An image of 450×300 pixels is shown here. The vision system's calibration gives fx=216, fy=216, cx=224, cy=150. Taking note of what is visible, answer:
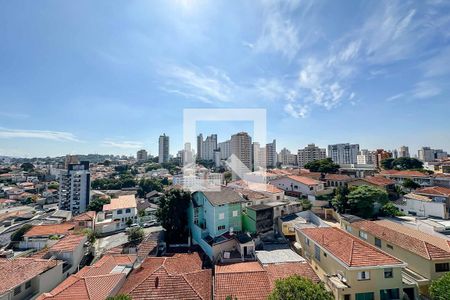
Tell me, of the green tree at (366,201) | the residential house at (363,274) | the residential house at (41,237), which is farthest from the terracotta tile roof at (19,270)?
the green tree at (366,201)

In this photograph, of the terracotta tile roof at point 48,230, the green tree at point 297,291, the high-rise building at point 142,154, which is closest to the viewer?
the green tree at point 297,291

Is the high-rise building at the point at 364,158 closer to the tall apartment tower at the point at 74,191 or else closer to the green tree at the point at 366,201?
the green tree at the point at 366,201

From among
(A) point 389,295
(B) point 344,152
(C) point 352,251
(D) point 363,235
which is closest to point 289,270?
(C) point 352,251

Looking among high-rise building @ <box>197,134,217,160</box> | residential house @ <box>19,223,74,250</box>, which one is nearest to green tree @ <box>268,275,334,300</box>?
residential house @ <box>19,223,74,250</box>

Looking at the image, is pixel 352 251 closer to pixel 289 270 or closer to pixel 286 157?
pixel 289 270

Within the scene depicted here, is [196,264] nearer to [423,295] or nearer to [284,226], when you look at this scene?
[284,226]

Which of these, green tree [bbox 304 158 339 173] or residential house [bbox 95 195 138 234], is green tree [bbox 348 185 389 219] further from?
residential house [bbox 95 195 138 234]
